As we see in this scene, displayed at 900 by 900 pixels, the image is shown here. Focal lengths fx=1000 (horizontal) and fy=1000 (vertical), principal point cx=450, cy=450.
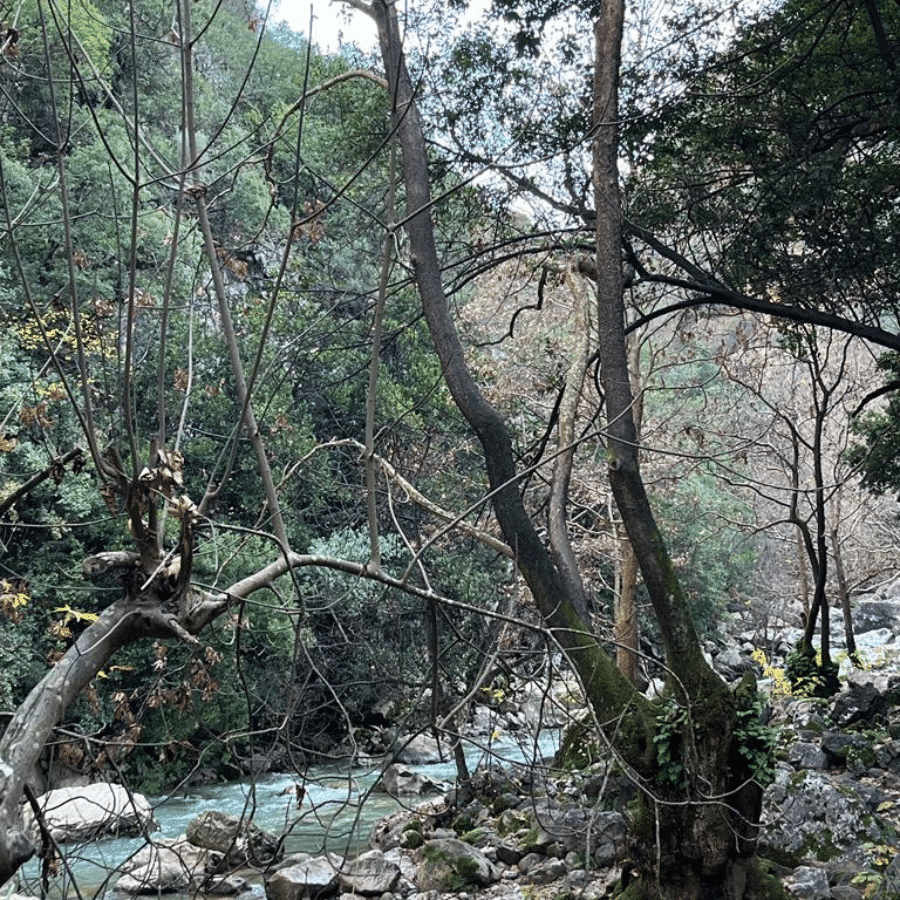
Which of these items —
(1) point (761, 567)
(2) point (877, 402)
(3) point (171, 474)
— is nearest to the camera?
(3) point (171, 474)

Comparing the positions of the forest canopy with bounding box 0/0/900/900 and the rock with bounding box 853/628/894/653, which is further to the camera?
the rock with bounding box 853/628/894/653

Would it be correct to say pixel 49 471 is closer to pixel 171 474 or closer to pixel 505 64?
pixel 171 474

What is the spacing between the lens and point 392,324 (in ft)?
49.0

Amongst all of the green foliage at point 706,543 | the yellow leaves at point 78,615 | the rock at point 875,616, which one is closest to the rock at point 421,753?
the green foliage at point 706,543

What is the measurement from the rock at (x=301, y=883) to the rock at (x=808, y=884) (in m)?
3.08

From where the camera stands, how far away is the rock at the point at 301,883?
7141mm

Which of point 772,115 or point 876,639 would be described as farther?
point 876,639

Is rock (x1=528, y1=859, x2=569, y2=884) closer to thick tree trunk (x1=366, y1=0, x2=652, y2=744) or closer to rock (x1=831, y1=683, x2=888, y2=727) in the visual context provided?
thick tree trunk (x1=366, y1=0, x2=652, y2=744)

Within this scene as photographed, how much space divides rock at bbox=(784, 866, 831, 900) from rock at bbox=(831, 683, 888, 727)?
360 cm

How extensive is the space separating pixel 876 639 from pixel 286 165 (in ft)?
48.7

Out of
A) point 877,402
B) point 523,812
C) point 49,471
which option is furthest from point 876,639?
point 49,471

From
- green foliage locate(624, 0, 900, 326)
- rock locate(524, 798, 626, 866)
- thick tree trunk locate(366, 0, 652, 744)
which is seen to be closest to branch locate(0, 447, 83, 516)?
thick tree trunk locate(366, 0, 652, 744)

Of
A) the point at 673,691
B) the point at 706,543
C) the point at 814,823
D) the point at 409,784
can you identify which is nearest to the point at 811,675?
the point at 814,823

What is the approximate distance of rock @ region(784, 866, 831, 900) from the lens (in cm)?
601
